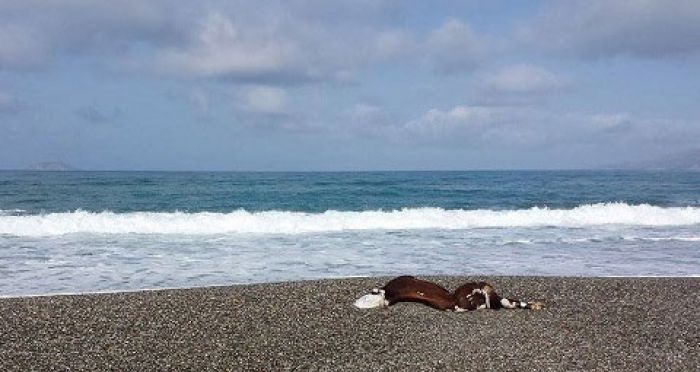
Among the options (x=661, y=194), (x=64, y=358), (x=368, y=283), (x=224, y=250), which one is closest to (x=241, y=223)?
(x=224, y=250)

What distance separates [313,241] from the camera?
17.6 m

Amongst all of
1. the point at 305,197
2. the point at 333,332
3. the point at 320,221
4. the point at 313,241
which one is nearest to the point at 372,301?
the point at 333,332

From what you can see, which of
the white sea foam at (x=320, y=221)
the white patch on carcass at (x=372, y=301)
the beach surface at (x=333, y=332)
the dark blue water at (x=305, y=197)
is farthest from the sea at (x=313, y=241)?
the white patch on carcass at (x=372, y=301)

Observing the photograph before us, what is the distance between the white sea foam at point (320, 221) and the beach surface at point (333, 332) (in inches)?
466

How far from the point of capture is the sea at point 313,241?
1194cm

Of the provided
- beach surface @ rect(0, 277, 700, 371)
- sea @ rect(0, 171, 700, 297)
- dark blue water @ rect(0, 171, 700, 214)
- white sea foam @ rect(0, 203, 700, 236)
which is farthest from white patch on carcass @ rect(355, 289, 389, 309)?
dark blue water @ rect(0, 171, 700, 214)

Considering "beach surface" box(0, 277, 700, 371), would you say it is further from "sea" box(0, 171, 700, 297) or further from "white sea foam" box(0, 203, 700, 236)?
"white sea foam" box(0, 203, 700, 236)

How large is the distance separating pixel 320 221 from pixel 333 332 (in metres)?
15.9

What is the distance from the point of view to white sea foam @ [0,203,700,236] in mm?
20438

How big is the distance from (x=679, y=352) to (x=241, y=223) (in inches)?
674

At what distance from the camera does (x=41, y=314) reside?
7738 millimetres

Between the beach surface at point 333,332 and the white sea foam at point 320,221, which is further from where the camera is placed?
the white sea foam at point 320,221

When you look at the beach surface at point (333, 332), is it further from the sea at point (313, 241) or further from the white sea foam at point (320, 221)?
the white sea foam at point (320, 221)

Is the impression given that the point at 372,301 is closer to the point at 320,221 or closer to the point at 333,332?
the point at 333,332
